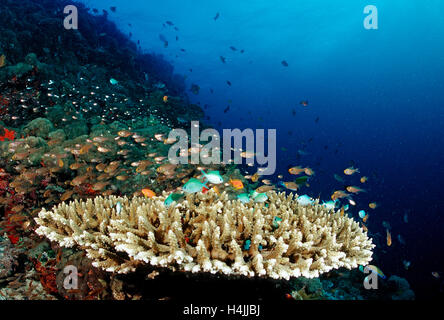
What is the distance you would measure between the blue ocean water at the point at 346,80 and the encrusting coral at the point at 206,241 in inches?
411

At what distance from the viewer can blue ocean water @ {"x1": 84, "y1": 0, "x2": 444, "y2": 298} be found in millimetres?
35969

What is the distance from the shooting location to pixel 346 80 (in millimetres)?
77250

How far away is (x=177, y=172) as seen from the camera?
8.15 metres

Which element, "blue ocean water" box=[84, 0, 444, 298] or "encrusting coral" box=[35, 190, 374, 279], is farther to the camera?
"blue ocean water" box=[84, 0, 444, 298]

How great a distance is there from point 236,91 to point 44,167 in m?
77.8

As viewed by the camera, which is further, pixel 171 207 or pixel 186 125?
pixel 186 125

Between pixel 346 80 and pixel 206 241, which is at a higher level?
pixel 346 80

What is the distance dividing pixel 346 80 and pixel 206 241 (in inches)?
3565

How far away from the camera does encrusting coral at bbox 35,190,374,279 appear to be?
8.57ft

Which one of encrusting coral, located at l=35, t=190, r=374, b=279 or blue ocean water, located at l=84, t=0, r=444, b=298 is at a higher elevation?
blue ocean water, located at l=84, t=0, r=444, b=298

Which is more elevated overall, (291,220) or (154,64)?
(154,64)

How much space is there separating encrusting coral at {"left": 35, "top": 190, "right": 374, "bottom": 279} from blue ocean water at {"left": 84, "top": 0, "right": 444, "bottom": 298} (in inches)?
411
